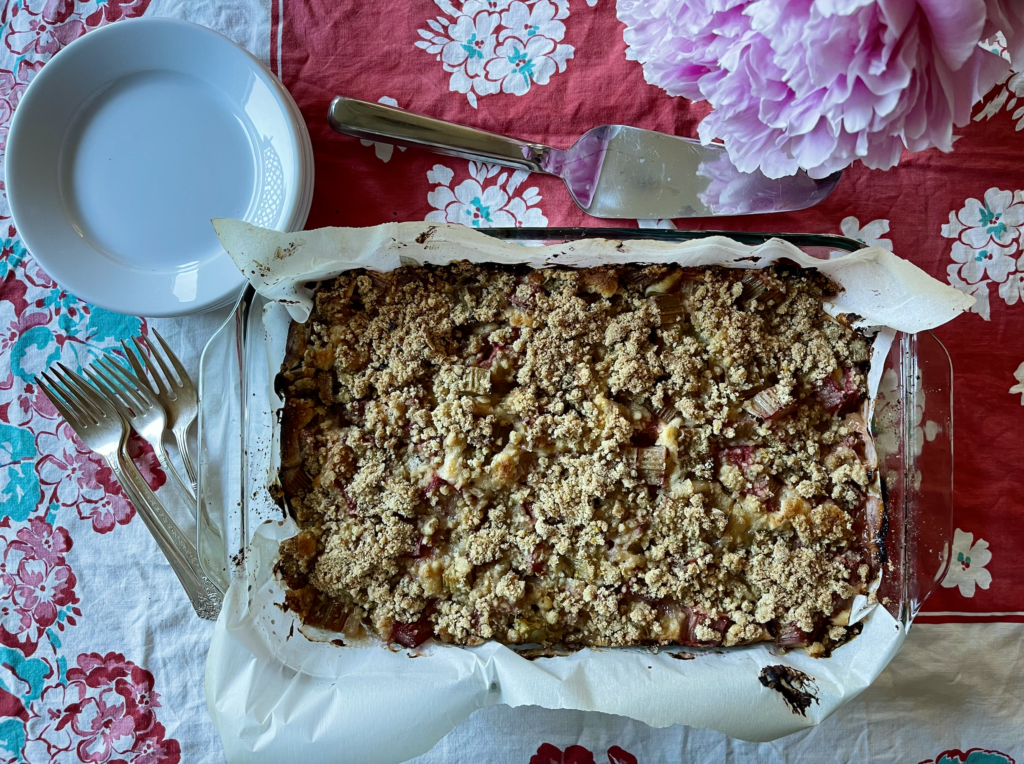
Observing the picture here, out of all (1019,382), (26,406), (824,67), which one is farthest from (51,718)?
(1019,382)

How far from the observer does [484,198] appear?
1513 millimetres

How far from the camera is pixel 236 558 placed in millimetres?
1278

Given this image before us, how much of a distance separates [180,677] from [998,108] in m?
2.06

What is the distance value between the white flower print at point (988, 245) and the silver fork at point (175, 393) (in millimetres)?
1587

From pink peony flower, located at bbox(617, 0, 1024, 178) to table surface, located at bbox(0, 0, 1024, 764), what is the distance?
12.1 inches

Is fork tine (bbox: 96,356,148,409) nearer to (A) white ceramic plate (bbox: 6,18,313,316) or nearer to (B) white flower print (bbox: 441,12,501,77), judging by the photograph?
(A) white ceramic plate (bbox: 6,18,313,316)

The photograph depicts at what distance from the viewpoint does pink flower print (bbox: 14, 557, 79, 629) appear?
1548 millimetres

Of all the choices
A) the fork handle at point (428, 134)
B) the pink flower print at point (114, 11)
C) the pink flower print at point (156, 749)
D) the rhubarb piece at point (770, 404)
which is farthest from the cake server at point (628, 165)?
the pink flower print at point (156, 749)

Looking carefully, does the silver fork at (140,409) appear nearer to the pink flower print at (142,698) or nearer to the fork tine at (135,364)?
the fork tine at (135,364)

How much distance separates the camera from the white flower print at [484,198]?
1.51 meters

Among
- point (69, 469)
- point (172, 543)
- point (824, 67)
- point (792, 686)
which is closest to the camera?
point (824, 67)

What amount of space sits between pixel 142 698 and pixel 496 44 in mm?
1549

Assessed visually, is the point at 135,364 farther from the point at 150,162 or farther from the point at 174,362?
the point at 150,162

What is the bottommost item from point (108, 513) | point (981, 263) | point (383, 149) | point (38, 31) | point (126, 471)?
point (108, 513)
